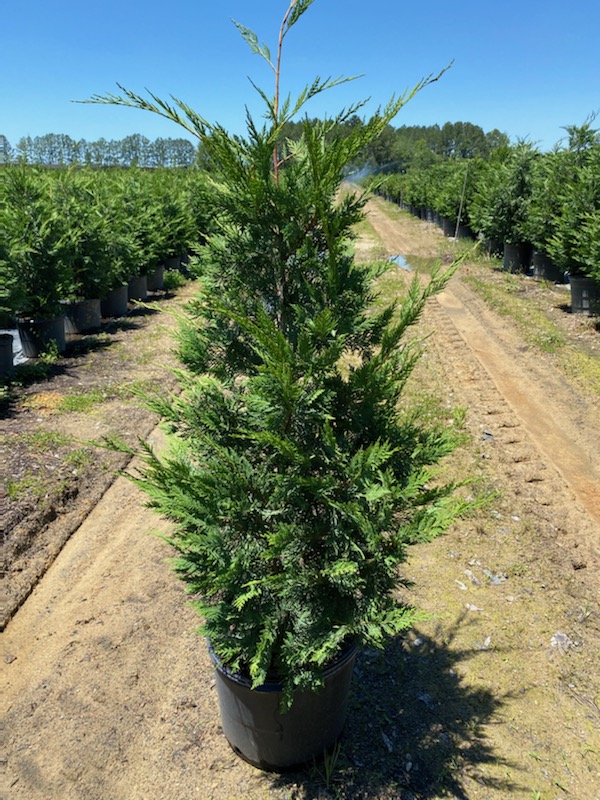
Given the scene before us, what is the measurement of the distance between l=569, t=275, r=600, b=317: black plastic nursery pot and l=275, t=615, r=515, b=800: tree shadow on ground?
35.5ft

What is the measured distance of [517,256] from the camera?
18.0 m

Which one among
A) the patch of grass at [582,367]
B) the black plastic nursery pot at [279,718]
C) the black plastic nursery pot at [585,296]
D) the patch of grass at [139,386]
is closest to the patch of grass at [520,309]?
the patch of grass at [582,367]

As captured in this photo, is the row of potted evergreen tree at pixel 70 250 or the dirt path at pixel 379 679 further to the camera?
the row of potted evergreen tree at pixel 70 250

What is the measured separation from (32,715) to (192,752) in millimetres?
1133

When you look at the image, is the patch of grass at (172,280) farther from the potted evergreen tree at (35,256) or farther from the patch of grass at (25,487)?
the patch of grass at (25,487)

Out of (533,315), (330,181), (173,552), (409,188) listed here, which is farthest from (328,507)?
(409,188)

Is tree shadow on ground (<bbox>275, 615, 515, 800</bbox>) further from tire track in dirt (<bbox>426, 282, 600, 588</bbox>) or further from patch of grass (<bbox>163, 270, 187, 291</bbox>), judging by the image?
patch of grass (<bbox>163, 270, 187, 291</bbox>)

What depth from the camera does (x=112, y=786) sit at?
3236mm

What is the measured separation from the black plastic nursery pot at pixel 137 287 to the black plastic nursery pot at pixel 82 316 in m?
2.76

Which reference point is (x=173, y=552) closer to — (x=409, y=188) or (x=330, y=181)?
(x=330, y=181)

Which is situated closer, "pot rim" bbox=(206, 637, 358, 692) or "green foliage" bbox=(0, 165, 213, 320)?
"pot rim" bbox=(206, 637, 358, 692)

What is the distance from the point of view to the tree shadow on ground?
3.25 m

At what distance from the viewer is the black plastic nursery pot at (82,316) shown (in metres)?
12.1

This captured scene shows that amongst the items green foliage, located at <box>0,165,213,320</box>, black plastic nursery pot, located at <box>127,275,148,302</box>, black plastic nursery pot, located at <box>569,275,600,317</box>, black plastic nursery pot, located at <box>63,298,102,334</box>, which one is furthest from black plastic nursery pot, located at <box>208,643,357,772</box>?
black plastic nursery pot, located at <box>127,275,148,302</box>
